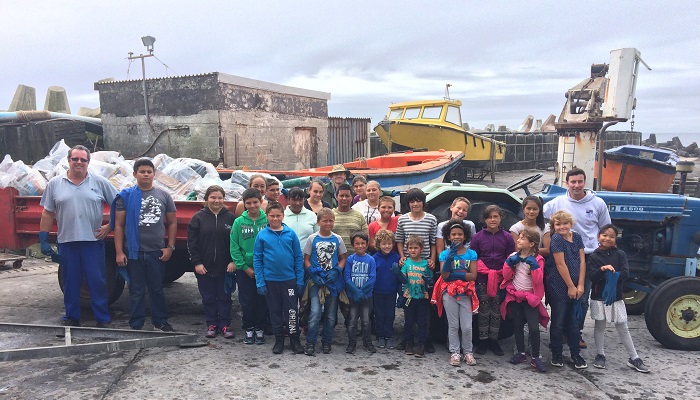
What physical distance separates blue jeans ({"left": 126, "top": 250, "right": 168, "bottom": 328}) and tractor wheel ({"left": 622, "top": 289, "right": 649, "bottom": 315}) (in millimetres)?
4670

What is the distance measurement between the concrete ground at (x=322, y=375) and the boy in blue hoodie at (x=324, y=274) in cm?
19

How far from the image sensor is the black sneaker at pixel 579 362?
3.79 m

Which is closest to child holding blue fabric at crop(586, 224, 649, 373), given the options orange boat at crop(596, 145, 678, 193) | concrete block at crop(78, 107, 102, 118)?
orange boat at crop(596, 145, 678, 193)

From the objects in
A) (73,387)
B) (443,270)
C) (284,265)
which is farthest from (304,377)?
(73,387)

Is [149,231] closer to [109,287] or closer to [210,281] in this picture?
[210,281]

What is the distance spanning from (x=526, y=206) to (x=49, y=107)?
51.9ft

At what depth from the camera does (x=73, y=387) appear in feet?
11.2

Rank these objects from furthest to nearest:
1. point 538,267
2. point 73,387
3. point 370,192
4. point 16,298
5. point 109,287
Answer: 1. point 16,298
2. point 109,287
3. point 370,192
4. point 538,267
5. point 73,387

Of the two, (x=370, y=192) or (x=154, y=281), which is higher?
(x=370, y=192)

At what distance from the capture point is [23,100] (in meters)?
14.7

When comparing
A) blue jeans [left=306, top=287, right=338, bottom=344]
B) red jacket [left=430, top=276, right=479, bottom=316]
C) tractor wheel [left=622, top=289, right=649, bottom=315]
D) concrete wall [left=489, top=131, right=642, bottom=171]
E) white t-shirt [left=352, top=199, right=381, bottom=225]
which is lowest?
tractor wheel [left=622, top=289, right=649, bottom=315]

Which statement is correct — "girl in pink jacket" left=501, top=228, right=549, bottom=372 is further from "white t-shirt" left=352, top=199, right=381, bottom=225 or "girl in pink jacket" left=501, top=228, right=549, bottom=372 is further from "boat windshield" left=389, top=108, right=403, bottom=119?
"boat windshield" left=389, top=108, right=403, bottom=119

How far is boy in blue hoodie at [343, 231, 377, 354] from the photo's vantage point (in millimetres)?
4066

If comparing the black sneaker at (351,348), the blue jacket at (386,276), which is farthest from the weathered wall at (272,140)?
the black sneaker at (351,348)
